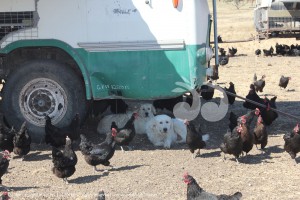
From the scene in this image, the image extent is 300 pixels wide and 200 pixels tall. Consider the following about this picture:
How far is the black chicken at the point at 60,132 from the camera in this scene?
791cm

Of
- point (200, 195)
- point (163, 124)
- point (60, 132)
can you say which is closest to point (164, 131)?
point (163, 124)

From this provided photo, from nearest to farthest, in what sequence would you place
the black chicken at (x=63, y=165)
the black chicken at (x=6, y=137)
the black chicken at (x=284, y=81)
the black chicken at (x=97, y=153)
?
the black chicken at (x=63, y=165)
the black chicken at (x=97, y=153)
the black chicken at (x=6, y=137)
the black chicken at (x=284, y=81)

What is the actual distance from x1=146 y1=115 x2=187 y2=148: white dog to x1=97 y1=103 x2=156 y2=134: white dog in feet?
1.39

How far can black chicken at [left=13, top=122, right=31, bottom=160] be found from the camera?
7.66 metres

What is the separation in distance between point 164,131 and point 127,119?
114 centimetres

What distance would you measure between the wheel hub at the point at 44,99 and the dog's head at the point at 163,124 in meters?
1.55

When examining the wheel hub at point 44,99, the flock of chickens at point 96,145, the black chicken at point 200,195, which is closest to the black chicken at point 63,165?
the flock of chickens at point 96,145

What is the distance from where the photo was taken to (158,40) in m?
7.93

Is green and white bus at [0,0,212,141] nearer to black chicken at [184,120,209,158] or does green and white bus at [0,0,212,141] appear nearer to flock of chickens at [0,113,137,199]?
flock of chickens at [0,113,137,199]

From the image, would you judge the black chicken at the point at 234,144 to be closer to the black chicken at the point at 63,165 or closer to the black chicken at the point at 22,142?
the black chicken at the point at 63,165

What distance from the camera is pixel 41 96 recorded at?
834cm

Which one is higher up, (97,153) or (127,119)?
(127,119)

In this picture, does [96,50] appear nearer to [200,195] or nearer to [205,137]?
[205,137]

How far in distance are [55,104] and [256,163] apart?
328 cm
